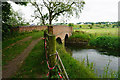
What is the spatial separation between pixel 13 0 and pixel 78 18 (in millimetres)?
21866

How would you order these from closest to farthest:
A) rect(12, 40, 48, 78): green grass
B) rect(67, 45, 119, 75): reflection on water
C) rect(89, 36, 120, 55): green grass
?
rect(12, 40, 48, 78): green grass
rect(67, 45, 119, 75): reflection on water
rect(89, 36, 120, 55): green grass

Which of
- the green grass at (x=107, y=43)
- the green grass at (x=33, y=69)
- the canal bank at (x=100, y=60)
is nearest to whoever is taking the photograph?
the green grass at (x=33, y=69)

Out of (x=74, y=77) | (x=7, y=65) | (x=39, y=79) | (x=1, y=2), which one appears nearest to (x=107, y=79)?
(x=74, y=77)

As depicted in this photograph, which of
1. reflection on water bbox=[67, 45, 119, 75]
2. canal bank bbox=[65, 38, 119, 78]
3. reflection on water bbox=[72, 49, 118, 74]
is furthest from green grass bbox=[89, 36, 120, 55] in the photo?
reflection on water bbox=[72, 49, 118, 74]

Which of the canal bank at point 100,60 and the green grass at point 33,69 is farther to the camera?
the canal bank at point 100,60

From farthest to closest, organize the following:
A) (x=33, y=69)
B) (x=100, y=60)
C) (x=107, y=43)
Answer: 1. (x=107, y=43)
2. (x=100, y=60)
3. (x=33, y=69)

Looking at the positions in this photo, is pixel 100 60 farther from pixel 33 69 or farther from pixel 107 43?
pixel 33 69

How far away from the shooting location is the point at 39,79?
5.27 metres

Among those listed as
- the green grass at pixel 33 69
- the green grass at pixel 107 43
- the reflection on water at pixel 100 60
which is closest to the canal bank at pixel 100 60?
the reflection on water at pixel 100 60

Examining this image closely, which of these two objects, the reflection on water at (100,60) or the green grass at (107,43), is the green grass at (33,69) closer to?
the reflection on water at (100,60)

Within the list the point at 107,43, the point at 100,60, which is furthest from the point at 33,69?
the point at 107,43

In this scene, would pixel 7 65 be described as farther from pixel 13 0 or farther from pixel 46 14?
pixel 46 14

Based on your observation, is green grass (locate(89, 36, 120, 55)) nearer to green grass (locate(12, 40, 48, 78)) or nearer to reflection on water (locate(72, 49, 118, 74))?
reflection on water (locate(72, 49, 118, 74))

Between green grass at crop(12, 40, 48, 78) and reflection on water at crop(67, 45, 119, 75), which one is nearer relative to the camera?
green grass at crop(12, 40, 48, 78)
